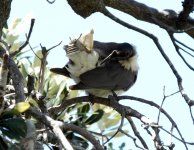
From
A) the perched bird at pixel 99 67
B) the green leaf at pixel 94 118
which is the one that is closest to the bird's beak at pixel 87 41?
the perched bird at pixel 99 67

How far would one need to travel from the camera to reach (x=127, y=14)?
3506 mm

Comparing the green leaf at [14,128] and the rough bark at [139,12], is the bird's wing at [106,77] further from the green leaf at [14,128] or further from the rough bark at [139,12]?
the green leaf at [14,128]

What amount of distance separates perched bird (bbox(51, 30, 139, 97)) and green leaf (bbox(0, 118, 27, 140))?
1914mm

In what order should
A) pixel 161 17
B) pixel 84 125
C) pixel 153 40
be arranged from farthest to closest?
pixel 84 125
pixel 161 17
pixel 153 40

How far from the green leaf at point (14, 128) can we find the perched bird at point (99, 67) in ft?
6.28

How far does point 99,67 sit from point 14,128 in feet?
7.24

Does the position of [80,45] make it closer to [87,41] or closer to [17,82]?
[87,41]

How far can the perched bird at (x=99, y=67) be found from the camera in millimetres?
4414

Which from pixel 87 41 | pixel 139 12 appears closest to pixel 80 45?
pixel 87 41

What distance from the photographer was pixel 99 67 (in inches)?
178

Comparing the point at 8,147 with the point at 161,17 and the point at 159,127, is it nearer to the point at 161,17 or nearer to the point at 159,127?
the point at 159,127

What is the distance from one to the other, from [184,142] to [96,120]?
1.41m

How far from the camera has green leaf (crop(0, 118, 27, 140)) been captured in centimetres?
236

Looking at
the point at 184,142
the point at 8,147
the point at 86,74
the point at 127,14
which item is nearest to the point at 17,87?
the point at 8,147
